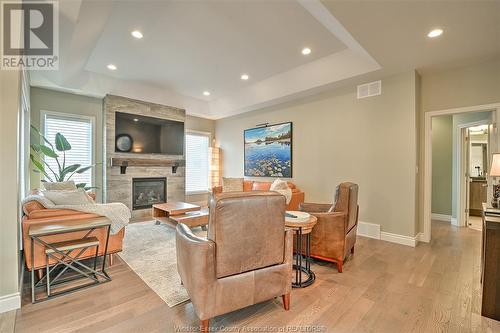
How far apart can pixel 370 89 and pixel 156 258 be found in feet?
15.1

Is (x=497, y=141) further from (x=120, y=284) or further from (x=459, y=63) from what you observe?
(x=120, y=284)

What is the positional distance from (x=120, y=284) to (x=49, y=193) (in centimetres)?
151

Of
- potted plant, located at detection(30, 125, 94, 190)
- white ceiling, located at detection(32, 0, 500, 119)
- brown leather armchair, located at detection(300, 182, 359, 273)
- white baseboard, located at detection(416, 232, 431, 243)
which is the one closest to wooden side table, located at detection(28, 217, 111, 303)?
white ceiling, located at detection(32, 0, 500, 119)

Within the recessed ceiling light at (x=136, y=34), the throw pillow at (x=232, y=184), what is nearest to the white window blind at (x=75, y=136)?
the recessed ceiling light at (x=136, y=34)

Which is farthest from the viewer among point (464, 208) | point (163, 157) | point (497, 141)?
point (163, 157)

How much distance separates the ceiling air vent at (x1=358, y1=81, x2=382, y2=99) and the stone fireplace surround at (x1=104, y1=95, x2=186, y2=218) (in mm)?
4645

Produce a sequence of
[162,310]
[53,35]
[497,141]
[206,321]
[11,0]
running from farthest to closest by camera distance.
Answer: [497,141] → [53,35] → [162,310] → [11,0] → [206,321]

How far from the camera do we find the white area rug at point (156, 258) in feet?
7.78

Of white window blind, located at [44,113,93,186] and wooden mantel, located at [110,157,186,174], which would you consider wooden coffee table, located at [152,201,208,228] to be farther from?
white window blind, located at [44,113,93,186]

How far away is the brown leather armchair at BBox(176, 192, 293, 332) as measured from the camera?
5.47ft

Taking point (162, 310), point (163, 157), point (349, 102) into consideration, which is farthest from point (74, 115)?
point (349, 102)

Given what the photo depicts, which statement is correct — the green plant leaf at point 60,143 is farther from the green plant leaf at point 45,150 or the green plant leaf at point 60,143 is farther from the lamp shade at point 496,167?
the lamp shade at point 496,167

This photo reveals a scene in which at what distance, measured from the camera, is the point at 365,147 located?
438 cm

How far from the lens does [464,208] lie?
16.2 feet
